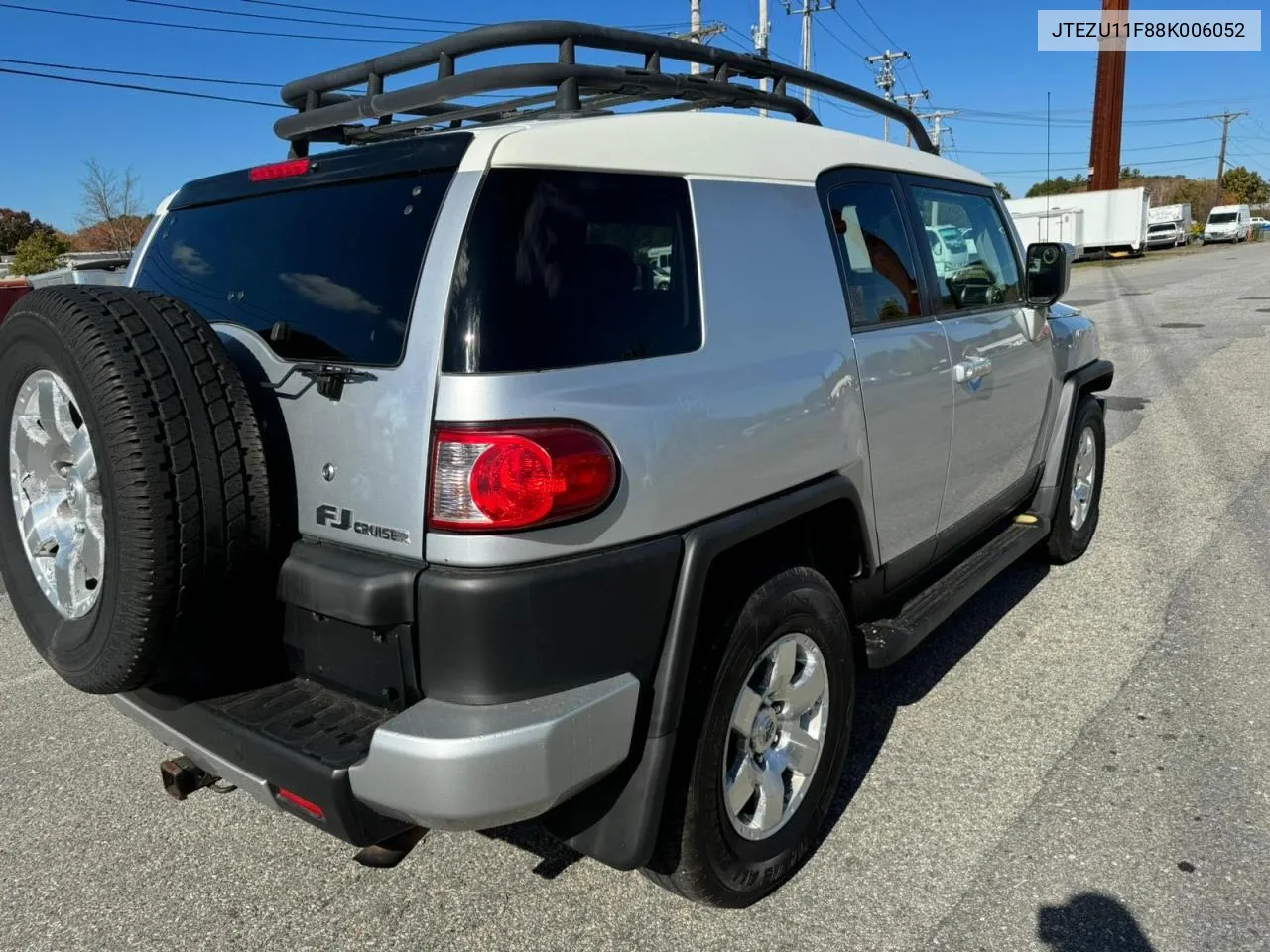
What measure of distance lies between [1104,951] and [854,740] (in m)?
1.13

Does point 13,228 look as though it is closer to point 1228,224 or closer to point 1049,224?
point 1049,224

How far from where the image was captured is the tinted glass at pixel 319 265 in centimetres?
211

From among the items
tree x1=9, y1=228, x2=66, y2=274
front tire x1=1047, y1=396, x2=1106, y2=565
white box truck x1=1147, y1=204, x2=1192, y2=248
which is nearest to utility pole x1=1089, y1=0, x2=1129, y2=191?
white box truck x1=1147, y1=204, x2=1192, y2=248

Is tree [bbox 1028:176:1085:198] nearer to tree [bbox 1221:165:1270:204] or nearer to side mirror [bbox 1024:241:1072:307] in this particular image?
tree [bbox 1221:165:1270:204]

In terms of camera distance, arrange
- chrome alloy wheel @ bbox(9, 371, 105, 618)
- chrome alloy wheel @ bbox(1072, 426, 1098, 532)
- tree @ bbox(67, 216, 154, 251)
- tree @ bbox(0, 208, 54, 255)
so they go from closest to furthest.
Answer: chrome alloy wheel @ bbox(9, 371, 105, 618), chrome alloy wheel @ bbox(1072, 426, 1098, 532), tree @ bbox(67, 216, 154, 251), tree @ bbox(0, 208, 54, 255)

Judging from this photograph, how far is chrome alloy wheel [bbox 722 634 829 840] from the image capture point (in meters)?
2.48

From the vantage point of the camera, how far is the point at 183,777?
2473mm

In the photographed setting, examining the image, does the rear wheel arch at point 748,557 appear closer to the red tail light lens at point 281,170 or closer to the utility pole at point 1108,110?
the red tail light lens at point 281,170

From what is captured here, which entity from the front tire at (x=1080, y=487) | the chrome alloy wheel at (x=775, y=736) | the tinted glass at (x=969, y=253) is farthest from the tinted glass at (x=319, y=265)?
the front tire at (x=1080, y=487)

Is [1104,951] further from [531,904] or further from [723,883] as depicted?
[531,904]

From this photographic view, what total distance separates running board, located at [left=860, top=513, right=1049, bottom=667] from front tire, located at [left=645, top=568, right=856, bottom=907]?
0.24 meters

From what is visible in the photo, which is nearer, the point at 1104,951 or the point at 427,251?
the point at 427,251

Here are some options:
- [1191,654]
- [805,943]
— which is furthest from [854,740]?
[1191,654]

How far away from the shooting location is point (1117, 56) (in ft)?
174
